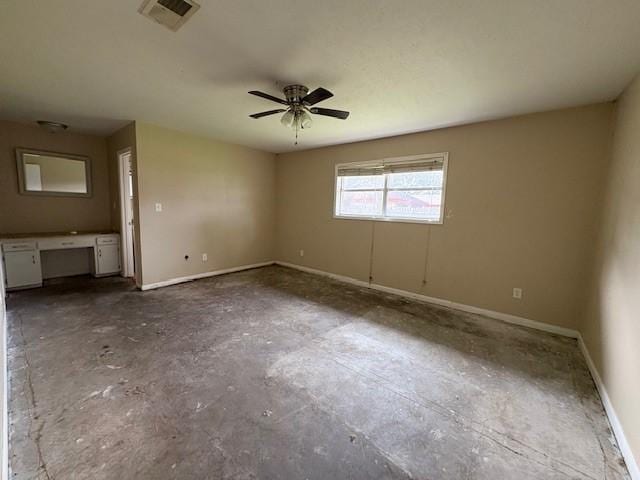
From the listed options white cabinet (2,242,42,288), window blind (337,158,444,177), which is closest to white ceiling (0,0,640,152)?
window blind (337,158,444,177)

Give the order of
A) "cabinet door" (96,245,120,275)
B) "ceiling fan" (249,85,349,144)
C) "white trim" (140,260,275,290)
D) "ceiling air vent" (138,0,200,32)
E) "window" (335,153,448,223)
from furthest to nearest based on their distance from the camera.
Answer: "cabinet door" (96,245,120,275), "white trim" (140,260,275,290), "window" (335,153,448,223), "ceiling fan" (249,85,349,144), "ceiling air vent" (138,0,200,32)

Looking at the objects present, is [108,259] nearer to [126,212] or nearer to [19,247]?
[126,212]

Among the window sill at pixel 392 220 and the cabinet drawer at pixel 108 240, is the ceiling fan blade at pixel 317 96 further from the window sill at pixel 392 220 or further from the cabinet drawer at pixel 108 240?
the cabinet drawer at pixel 108 240

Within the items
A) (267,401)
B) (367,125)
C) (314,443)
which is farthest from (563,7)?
(267,401)

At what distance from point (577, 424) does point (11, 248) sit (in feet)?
20.2

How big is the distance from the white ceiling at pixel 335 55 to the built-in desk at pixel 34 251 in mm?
1752

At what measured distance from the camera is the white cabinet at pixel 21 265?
3.63 m

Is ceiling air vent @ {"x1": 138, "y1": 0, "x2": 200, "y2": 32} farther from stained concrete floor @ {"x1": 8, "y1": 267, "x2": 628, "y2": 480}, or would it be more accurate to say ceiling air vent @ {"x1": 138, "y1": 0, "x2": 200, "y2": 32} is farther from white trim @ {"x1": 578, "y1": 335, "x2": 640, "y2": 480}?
white trim @ {"x1": 578, "y1": 335, "x2": 640, "y2": 480}

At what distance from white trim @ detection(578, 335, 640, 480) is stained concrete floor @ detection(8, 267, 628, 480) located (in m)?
0.04

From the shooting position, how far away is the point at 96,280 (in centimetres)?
436

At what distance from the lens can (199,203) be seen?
456 centimetres

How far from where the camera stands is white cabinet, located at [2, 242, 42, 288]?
3634mm

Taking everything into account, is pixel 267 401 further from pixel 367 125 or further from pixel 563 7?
pixel 367 125

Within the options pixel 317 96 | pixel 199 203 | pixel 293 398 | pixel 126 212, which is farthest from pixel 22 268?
pixel 317 96
